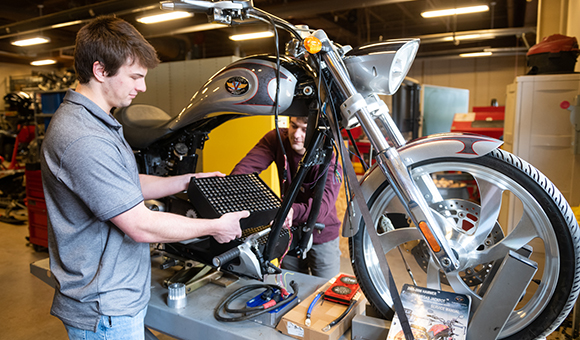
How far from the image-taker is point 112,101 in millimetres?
1139

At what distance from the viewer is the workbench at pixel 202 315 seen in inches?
47.2

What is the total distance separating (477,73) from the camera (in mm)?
10742

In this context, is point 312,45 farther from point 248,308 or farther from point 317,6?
point 317,6

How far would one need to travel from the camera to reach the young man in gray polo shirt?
999 millimetres

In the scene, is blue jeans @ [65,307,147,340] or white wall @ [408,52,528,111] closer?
blue jeans @ [65,307,147,340]

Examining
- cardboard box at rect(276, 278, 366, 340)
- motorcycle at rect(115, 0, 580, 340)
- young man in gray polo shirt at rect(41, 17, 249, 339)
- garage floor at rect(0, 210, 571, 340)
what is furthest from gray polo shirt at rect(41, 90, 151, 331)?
garage floor at rect(0, 210, 571, 340)

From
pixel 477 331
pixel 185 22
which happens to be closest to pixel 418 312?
pixel 477 331

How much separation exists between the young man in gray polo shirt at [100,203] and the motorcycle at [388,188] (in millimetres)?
205

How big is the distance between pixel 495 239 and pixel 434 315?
0.27m

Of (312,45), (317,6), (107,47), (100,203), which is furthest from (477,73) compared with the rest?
(100,203)

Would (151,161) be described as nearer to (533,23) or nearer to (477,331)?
(477,331)

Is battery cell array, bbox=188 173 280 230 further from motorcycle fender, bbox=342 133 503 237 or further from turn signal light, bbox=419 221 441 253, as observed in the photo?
turn signal light, bbox=419 221 441 253

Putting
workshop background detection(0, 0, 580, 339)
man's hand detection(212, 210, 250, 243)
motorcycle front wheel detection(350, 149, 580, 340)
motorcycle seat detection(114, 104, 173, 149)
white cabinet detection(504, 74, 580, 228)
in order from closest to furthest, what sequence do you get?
motorcycle front wheel detection(350, 149, 580, 340) → man's hand detection(212, 210, 250, 243) → motorcycle seat detection(114, 104, 173, 149) → white cabinet detection(504, 74, 580, 228) → workshop background detection(0, 0, 580, 339)

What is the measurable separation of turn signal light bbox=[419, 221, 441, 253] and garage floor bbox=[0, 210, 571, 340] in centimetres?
199
